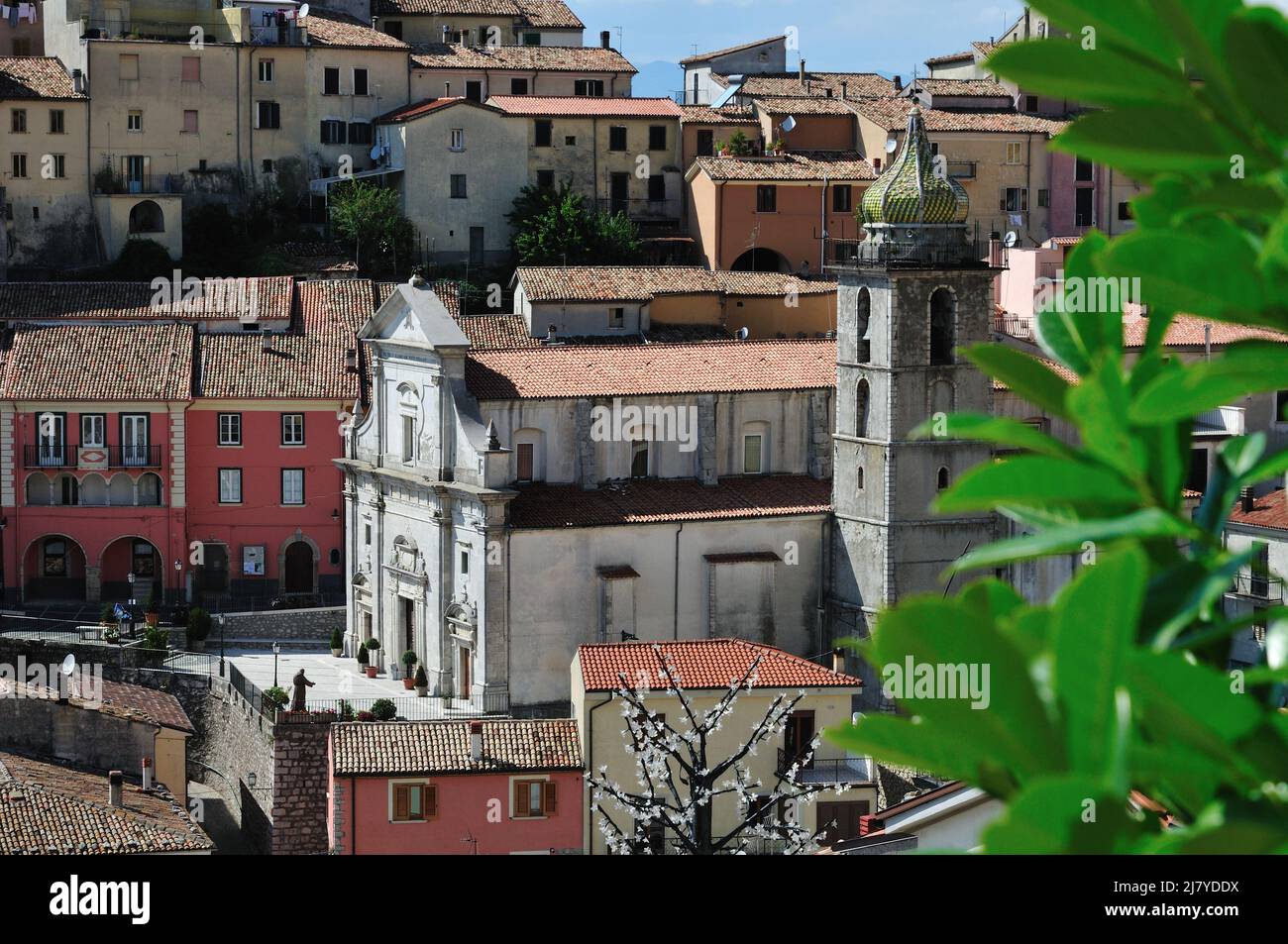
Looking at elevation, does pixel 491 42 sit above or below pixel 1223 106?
above

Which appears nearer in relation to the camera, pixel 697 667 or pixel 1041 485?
pixel 1041 485

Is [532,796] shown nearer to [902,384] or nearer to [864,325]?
[902,384]

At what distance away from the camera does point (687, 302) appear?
53656 mm

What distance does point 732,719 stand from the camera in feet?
107

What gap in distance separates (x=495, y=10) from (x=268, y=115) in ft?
35.0

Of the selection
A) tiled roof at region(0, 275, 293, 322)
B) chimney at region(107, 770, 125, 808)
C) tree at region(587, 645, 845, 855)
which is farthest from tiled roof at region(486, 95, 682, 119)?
chimney at region(107, 770, 125, 808)

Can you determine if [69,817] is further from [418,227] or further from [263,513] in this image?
[418,227]

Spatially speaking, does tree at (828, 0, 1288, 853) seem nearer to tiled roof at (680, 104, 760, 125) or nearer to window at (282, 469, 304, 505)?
window at (282, 469, 304, 505)

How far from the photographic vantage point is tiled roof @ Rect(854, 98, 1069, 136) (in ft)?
206

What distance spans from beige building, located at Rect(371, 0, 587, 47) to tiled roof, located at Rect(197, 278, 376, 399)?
1978 cm

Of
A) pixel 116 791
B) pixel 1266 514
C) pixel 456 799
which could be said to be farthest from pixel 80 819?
pixel 1266 514

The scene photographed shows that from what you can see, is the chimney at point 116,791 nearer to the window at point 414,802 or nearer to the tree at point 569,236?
the window at point 414,802
